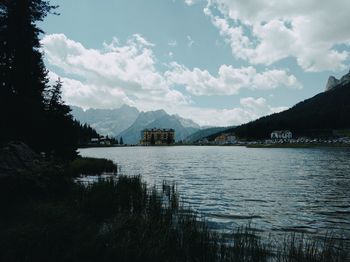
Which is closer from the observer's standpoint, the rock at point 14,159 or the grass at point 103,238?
the grass at point 103,238

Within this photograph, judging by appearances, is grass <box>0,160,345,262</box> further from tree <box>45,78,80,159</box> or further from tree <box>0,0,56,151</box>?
tree <box>45,78,80,159</box>

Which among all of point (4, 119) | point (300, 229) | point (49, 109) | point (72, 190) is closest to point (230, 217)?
point (300, 229)

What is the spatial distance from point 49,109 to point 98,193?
28.2m

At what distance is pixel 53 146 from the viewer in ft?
141

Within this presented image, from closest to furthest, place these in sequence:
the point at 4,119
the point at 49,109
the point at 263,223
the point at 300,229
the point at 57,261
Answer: the point at 57,261 < the point at 300,229 < the point at 263,223 < the point at 4,119 < the point at 49,109

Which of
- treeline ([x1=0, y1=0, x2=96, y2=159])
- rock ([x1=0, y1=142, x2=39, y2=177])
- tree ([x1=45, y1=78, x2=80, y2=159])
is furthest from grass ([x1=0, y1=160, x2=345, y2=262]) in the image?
tree ([x1=45, y1=78, x2=80, y2=159])

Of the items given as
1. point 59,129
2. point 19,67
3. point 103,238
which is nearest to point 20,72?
point 19,67

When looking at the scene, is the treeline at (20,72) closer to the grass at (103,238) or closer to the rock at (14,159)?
the rock at (14,159)

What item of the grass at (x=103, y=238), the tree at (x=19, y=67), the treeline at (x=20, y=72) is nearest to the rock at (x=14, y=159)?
the grass at (x=103, y=238)

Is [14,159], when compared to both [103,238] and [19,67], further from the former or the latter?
[19,67]

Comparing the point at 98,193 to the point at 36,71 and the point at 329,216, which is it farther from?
the point at 36,71

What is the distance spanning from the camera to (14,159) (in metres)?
20.8

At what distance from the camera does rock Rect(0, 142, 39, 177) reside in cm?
1861

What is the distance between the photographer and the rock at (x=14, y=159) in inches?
733
